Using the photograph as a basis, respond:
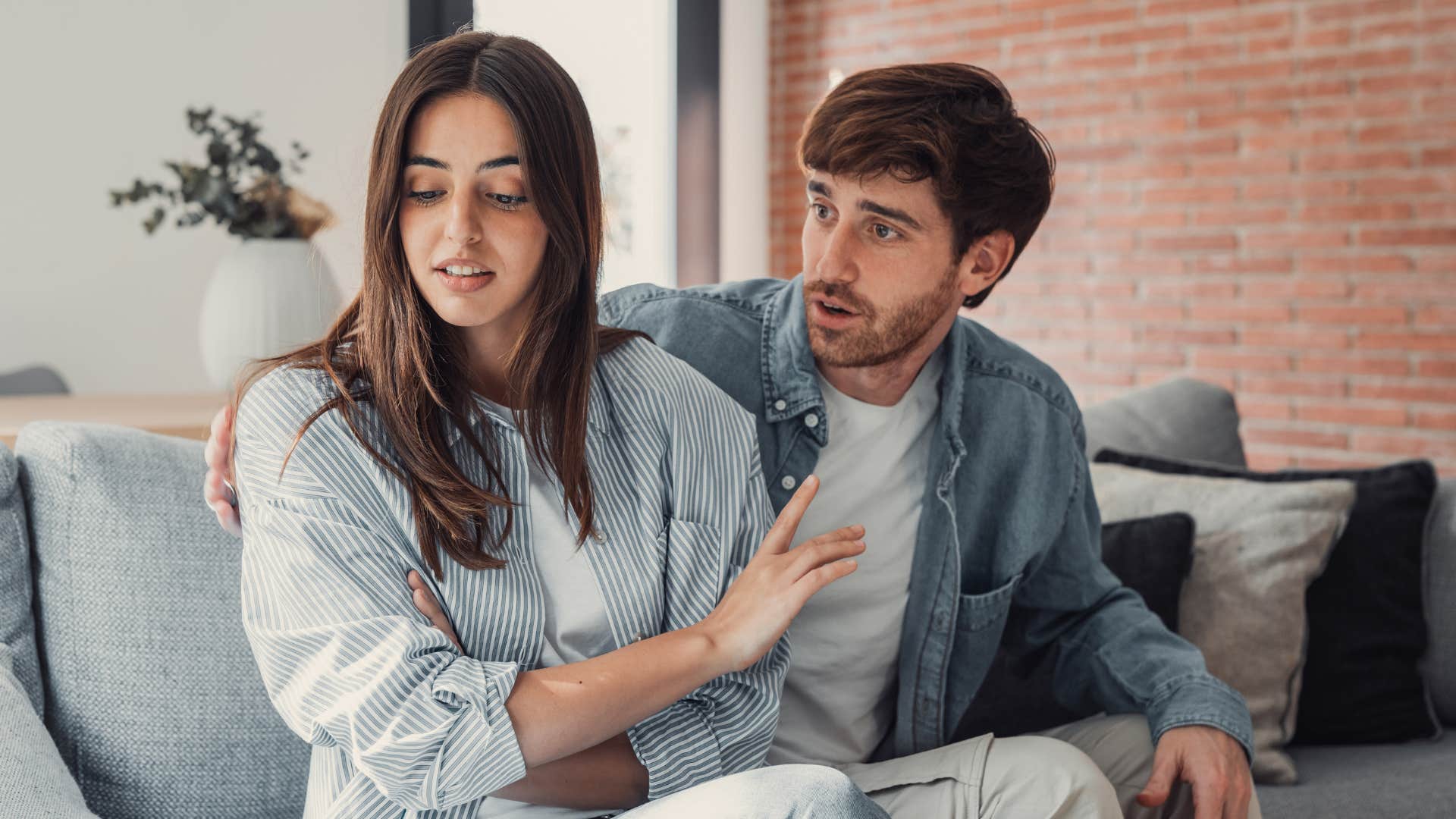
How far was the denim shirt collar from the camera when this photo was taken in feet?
4.99

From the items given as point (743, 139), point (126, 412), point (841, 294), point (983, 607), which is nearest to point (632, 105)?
point (743, 139)

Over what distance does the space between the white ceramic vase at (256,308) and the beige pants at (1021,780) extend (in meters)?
1.25

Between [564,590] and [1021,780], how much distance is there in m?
0.50

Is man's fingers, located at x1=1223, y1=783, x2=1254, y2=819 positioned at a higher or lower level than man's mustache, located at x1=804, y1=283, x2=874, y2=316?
lower

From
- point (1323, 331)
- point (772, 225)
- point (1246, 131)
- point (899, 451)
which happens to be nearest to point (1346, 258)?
point (1323, 331)

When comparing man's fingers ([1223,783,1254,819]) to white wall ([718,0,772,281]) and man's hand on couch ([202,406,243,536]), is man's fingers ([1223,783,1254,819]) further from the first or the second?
white wall ([718,0,772,281])

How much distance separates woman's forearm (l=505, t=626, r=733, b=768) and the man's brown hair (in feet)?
2.29

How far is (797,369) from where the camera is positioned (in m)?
1.53

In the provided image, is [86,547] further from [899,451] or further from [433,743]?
[899,451]

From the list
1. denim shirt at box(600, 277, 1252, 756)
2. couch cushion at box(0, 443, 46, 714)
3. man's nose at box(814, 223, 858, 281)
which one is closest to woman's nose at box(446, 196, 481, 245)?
denim shirt at box(600, 277, 1252, 756)

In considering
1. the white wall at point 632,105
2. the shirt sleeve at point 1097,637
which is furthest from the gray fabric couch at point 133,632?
the white wall at point 632,105

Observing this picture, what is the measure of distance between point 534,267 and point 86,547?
25.1 inches

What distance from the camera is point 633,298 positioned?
5.29 feet

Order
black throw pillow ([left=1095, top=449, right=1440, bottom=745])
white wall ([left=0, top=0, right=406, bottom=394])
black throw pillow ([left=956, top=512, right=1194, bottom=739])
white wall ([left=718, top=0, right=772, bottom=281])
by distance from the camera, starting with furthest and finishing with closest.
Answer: white wall ([left=718, top=0, right=772, bottom=281])
white wall ([left=0, top=0, right=406, bottom=394])
black throw pillow ([left=1095, top=449, right=1440, bottom=745])
black throw pillow ([left=956, top=512, right=1194, bottom=739])
